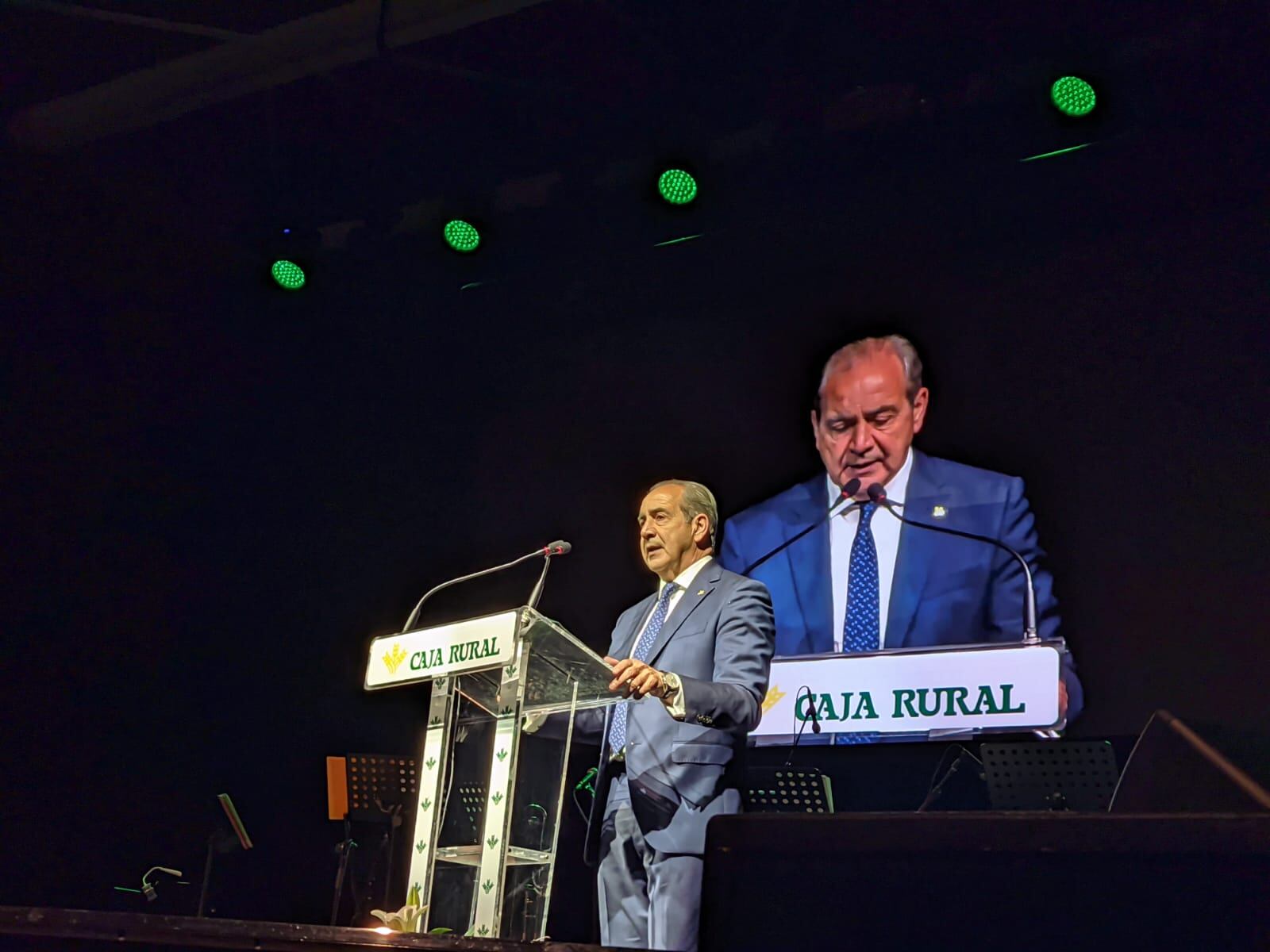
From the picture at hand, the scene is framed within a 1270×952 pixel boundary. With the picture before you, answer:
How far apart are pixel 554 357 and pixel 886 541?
1.82 meters

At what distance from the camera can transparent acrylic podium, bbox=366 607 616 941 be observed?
7.97 ft

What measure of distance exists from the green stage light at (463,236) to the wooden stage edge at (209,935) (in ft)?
14.2

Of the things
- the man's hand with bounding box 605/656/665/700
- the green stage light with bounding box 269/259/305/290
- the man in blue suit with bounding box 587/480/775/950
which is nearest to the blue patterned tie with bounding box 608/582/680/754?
the man in blue suit with bounding box 587/480/775/950

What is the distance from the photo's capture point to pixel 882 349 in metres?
4.86

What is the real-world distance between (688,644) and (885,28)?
2.73m

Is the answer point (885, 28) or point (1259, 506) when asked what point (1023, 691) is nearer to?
point (1259, 506)

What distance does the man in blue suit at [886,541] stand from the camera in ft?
14.4

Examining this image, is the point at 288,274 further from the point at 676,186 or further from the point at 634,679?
the point at 634,679

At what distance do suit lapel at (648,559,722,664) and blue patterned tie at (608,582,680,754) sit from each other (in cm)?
3

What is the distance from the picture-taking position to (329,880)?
205 inches

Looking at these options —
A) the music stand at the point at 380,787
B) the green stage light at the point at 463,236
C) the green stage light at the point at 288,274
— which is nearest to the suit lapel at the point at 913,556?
the music stand at the point at 380,787

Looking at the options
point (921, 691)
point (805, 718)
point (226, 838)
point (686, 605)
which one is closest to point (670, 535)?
point (686, 605)

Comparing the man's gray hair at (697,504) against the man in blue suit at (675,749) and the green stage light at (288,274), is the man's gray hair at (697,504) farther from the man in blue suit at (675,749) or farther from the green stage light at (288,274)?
the green stage light at (288,274)

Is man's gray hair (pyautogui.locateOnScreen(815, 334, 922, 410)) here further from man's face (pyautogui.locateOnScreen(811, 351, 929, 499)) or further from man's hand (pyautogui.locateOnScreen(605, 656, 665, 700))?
man's hand (pyautogui.locateOnScreen(605, 656, 665, 700))
